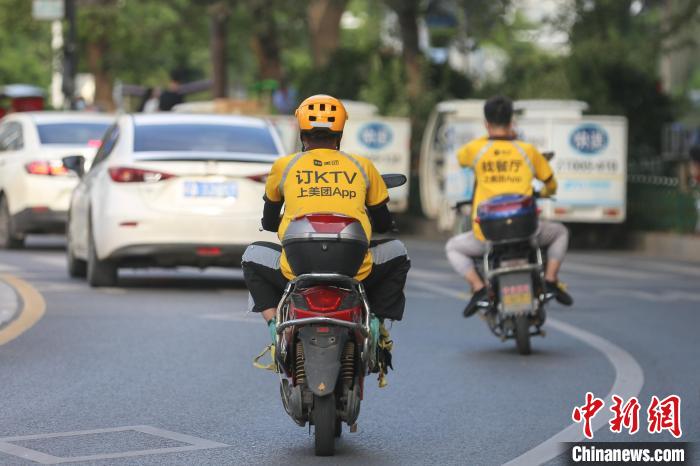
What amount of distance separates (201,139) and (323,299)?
8.98 meters

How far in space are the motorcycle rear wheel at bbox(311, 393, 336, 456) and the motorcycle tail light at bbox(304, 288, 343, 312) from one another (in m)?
0.38

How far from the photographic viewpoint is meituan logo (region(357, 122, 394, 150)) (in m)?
31.3

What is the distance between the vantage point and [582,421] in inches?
368

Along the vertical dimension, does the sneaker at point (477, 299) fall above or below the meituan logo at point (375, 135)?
below

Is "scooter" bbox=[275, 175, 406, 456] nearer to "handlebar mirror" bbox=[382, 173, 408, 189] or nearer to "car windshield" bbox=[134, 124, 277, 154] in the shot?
"handlebar mirror" bbox=[382, 173, 408, 189]

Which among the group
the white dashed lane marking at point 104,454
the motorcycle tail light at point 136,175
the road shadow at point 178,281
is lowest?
the road shadow at point 178,281

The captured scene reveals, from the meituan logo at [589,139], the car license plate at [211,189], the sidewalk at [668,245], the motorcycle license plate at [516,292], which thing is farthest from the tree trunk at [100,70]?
the motorcycle license plate at [516,292]

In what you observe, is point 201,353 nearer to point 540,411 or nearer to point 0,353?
point 0,353

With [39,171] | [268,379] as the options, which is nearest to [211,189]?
[268,379]

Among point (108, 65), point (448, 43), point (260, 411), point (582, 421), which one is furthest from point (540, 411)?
point (108, 65)

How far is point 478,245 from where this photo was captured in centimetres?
1323

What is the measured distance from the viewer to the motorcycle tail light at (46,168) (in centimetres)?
2247

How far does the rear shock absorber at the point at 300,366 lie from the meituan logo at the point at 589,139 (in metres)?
19.3

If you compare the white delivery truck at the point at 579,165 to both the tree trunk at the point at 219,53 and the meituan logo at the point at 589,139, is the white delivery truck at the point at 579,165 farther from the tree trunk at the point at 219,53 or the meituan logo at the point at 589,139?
the tree trunk at the point at 219,53
